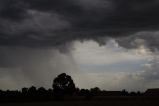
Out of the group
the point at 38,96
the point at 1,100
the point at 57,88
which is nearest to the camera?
the point at 1,100

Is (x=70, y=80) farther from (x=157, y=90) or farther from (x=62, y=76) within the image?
(x=157, y=90)

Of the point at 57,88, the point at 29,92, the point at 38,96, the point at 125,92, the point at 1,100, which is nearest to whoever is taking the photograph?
the point at 1,100

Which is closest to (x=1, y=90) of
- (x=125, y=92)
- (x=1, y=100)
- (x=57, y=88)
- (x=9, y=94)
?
(x=9, y=94)

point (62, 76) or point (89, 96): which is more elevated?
point (62, 76)

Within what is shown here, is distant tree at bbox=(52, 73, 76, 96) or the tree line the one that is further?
distant tree at bbox=(52, 73, 76, 96)

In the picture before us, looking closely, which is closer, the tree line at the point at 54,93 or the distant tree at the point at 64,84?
the tree line at the point at 54,93

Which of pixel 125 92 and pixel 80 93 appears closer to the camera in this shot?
pixel 80 93

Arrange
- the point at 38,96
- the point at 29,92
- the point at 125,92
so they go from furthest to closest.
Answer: the point at 125,92 < the point at 29,92 < the point at 38,96

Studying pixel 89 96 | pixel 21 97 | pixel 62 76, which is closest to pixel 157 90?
pixel 89 96

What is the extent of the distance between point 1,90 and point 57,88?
2303cm

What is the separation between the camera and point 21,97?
104 metres

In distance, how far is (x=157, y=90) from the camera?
418 ft

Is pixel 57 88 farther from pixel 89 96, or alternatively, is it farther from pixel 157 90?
pixel 157 90

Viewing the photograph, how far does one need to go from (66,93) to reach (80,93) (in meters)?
5.96
